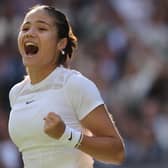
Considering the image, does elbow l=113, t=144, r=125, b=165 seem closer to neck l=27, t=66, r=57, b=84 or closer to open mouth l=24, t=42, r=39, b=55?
neck l=27, t=66, r=57, b=84

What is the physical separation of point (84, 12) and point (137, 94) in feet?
6.76

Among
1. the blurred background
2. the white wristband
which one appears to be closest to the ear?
the white wristband

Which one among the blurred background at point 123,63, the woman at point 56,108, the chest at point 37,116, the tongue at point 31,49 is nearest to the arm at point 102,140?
the woman at point 56,108

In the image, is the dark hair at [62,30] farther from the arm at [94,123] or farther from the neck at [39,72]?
the arm at [94,123]

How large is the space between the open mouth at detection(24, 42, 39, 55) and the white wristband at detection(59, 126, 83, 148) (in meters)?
0.54

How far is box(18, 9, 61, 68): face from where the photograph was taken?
15.8ft

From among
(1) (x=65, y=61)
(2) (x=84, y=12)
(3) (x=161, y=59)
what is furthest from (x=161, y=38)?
(1) (x=65, y=61)

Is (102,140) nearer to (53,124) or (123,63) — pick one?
(53,124)

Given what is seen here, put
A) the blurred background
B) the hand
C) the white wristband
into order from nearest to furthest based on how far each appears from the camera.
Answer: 1. the hand
2. the white wristband
3. the blurred background

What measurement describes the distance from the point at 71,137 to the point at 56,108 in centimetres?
23

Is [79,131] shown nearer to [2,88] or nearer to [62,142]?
[62,142]

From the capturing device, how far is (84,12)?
12.0 meters

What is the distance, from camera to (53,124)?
432 cm

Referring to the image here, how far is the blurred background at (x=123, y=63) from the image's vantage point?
9672mm
